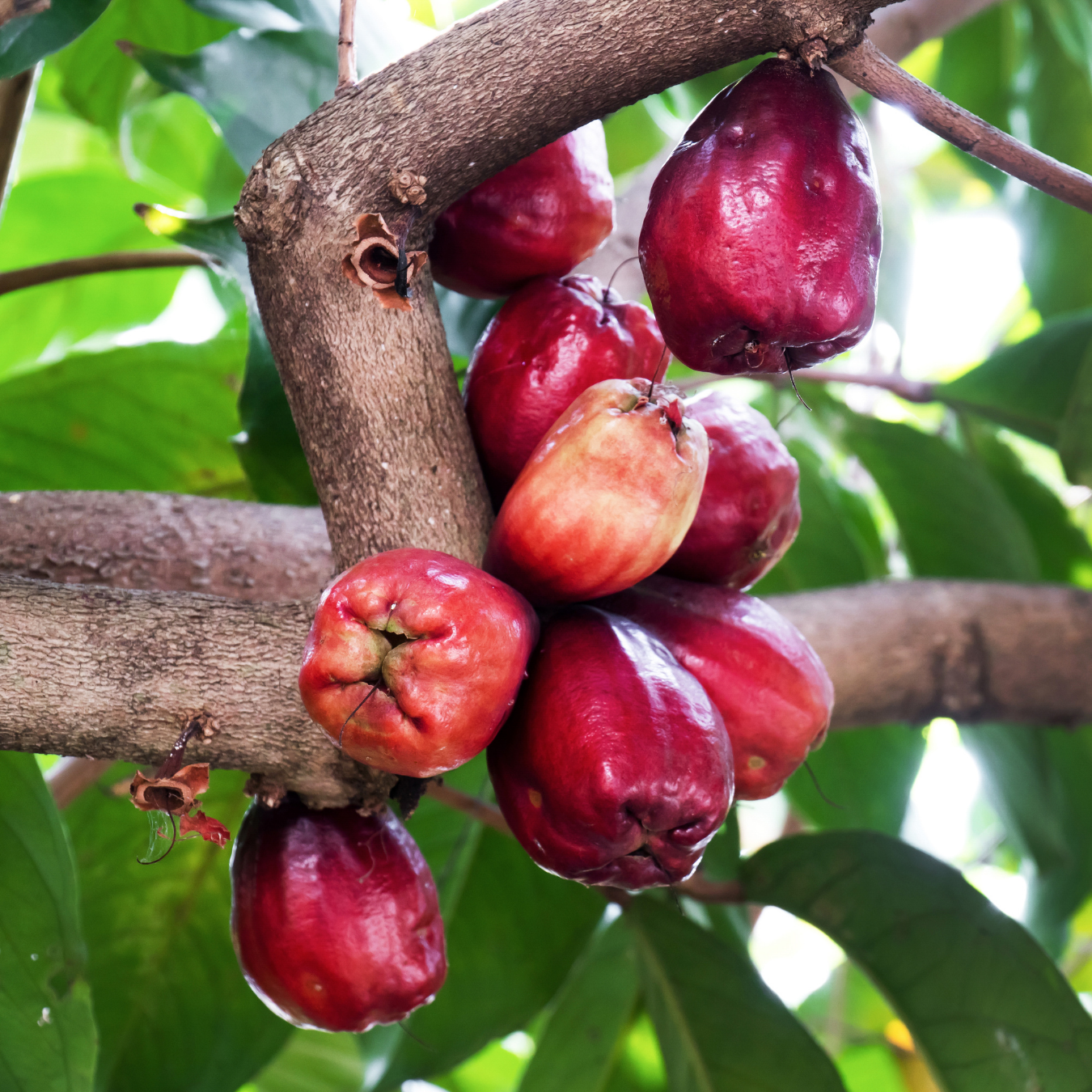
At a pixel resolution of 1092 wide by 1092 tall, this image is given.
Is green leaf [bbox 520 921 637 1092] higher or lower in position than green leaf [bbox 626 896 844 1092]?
lower

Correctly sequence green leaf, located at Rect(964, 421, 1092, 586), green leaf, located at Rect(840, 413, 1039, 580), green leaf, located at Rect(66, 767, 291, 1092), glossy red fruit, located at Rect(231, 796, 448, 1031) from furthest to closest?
green leaf, located at Rect(964, 421, 1092, 586), green leaf, located at Rect(840, 413, 1039, 580), green leaf, located at Rect(66, 767, 291, 1092), glossy red fruit, located at Rect(231, 796, 448, 1031)

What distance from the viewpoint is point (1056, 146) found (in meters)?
1.33

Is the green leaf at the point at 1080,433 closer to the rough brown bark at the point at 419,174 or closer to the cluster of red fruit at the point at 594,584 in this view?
the cluster of red fruit at the point at 594,584

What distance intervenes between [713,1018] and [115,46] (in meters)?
1.14

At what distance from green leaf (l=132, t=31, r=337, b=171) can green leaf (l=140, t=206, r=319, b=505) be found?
3.4 inches

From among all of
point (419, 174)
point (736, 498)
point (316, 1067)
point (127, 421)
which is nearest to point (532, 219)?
point (419, 174)

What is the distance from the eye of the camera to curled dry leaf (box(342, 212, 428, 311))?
1.76ft

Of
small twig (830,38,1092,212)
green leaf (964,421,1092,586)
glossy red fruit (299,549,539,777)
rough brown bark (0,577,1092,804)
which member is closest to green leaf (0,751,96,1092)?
rough brown bark (0,577,1092,804)

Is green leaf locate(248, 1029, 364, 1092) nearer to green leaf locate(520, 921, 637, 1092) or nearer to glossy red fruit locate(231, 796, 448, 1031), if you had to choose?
green leaf locate(520, 921, 637, 1092)

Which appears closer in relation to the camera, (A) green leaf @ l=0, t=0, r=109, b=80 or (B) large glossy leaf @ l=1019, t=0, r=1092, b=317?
(A) green leaf @ l=0, t=0, r=109, b=80

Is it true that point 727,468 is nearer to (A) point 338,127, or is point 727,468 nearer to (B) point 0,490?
(A) point 338,127

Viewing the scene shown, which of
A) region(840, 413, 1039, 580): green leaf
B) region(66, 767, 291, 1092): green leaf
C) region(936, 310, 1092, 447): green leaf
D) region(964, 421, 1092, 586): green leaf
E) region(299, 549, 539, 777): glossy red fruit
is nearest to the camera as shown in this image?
region(299, 549, 539, 777): glossy red fruit

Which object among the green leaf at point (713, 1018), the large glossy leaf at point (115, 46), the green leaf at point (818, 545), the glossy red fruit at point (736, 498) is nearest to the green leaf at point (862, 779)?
the green leaf at point (818, 545)

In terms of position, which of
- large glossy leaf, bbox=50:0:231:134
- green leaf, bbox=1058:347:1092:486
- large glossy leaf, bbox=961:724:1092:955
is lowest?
large glossy leaf, bbox=961:724:1092:955
